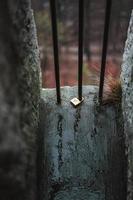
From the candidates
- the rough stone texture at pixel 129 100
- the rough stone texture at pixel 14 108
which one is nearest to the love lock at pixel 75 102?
the rough stone texture at pixel 129 100

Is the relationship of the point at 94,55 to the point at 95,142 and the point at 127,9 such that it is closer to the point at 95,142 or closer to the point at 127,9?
the point at 127,9

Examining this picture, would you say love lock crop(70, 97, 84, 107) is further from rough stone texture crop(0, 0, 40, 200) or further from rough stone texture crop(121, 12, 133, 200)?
rough stone texture crop(0, 0, 40, 200)

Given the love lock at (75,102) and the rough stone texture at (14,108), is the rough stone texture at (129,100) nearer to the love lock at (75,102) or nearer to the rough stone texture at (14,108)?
the love lock at (75,102)

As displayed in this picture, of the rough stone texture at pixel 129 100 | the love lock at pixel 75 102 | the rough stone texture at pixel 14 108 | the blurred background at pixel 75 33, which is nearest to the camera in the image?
the rough stone texture at pixel 14 108

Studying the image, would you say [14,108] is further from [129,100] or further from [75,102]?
[75,102]

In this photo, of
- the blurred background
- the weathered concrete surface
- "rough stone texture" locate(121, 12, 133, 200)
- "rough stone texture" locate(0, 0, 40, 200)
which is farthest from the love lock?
the blurred background

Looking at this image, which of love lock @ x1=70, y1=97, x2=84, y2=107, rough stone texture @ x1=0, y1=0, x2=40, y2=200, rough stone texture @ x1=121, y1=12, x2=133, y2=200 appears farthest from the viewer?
love lock @ x1=70, y1=97, x2=84, y2=107
